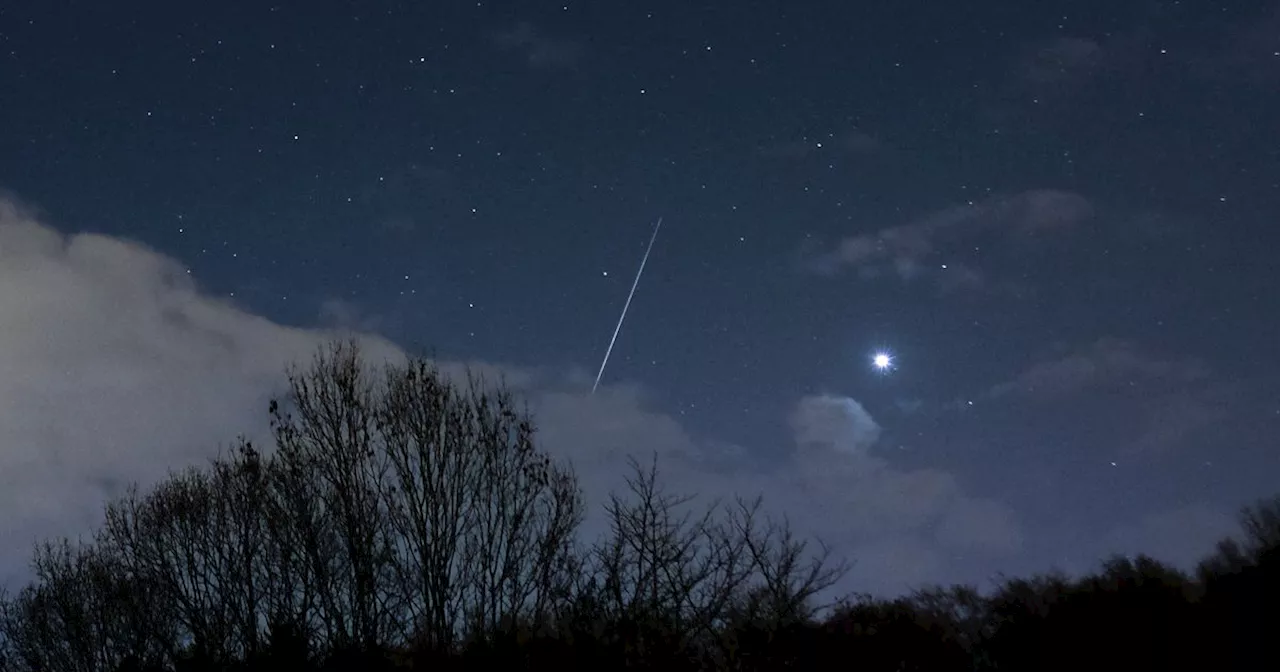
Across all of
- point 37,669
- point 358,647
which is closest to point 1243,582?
point 358,647

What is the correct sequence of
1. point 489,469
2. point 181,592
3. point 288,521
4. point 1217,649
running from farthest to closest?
point 181,592 → point 288,521 → point 489,469 → point 1217,649

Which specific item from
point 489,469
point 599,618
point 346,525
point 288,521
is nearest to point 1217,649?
point 599,618

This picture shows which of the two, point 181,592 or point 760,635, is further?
point 181,592

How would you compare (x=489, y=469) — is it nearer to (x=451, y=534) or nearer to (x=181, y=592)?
(x=451, y=534)

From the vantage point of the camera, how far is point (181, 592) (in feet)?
101

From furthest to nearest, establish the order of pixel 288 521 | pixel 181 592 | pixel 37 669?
1. pixel 37 669
2. pixel 181 592
3. pixel 288 521

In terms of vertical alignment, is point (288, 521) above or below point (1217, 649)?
above

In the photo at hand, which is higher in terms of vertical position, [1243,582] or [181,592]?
[181,592]

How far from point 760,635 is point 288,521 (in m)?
14.4

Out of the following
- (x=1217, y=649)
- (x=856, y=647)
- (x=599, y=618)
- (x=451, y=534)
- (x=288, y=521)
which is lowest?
(x=1217, y=649)

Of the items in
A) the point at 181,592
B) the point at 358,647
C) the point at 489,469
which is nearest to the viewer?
the point at 358,647

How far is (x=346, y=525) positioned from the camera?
21734 mm

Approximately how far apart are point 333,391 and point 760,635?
448 inches

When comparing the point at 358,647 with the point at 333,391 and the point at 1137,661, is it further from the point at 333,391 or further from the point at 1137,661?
the point at 1137,661
